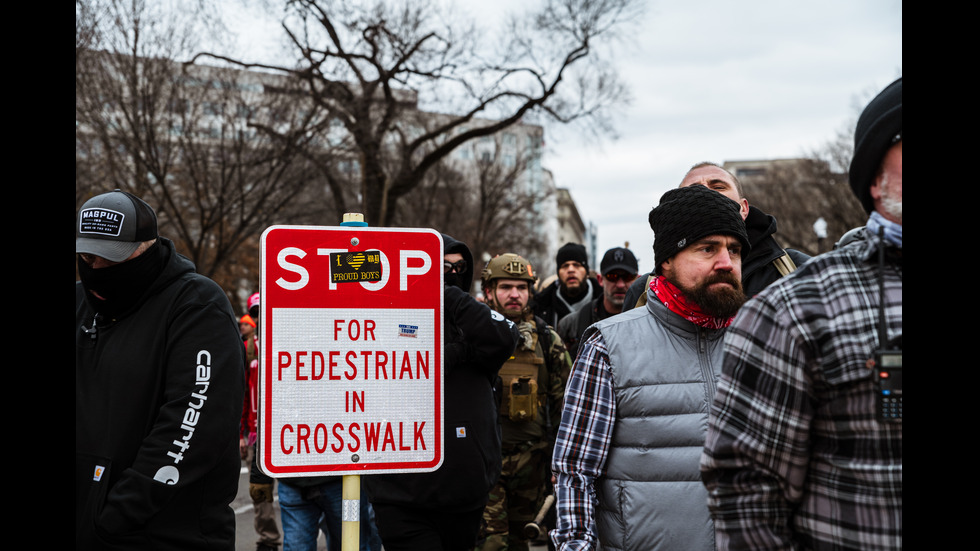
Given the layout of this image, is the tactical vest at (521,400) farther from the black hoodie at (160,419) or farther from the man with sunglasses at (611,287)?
the black hoodie at (160,419)

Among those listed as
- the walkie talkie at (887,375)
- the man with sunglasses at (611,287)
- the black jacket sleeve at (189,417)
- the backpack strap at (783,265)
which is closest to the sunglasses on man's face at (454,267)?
the black jacket sleeve at (189,417)

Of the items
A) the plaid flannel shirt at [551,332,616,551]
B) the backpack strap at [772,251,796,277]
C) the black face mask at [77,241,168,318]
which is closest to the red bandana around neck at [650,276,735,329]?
the plaid flannel shirt at [551,332,616,551]

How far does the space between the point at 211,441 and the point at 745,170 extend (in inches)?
4855

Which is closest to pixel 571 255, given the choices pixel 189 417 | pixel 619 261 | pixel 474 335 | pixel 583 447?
pixel 619 261

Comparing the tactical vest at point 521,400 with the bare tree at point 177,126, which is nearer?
the tactical vest at point 521,400

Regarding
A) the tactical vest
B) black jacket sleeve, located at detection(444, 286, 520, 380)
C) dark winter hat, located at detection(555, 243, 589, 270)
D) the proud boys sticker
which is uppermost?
dark winter hat, located at detection(555, 243, 589, 270)

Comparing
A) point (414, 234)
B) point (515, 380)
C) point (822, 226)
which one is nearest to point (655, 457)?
point (414, 234)

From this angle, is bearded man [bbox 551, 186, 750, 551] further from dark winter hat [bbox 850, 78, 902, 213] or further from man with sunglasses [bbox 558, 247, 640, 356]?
man with sunglasses [bbox 558, 247, 640, 356]

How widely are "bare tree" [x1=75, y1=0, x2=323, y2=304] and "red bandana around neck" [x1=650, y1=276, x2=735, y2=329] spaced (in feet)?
42.8

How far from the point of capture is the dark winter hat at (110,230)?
3.53 metres

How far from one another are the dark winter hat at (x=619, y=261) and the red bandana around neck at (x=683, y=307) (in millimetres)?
4043

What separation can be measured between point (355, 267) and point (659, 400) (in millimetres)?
1170

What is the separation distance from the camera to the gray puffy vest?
2889 mm

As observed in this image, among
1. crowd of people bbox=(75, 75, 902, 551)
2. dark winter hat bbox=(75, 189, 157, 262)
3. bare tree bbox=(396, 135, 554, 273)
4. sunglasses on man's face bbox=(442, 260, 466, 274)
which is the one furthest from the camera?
bare tree bbox=(396, 135, 554, 273)
